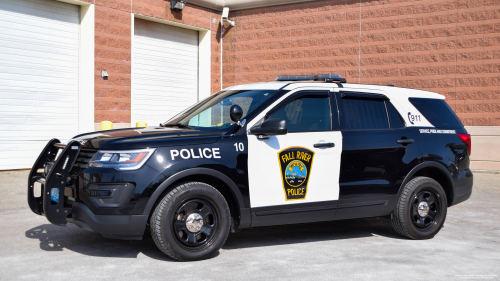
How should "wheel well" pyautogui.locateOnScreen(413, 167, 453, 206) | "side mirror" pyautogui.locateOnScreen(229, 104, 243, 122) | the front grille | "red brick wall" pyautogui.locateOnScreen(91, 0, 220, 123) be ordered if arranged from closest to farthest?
the front grille
"side mirror" pyautogui.locateOnScreen(229, 104, 243, 122)
"wheel well" pyautogui.locateOnScreen(413, 167, 453, 206)
"red brick wall" pyautogui.locateOnScreen(91, 0, 220, 123)

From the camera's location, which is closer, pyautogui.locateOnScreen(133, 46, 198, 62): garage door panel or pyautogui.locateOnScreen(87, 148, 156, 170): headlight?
pyautogui.locateOnScreen(87, 148, 156, 170): headlight

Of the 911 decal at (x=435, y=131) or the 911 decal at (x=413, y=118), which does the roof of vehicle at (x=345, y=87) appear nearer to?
the 911 decal at (x=413, y=118)

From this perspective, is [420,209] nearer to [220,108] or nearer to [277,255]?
[277,255]

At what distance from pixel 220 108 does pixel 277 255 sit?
179 centimetres

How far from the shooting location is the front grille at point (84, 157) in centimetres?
493

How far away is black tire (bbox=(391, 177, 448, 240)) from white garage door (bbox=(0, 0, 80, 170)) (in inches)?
375

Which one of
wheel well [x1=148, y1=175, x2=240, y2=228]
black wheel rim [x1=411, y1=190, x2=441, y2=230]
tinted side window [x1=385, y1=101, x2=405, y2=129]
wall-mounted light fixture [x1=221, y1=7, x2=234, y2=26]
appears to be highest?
wall-mounted light fixture [x1=221, y1=7, x2=234, y2=26]

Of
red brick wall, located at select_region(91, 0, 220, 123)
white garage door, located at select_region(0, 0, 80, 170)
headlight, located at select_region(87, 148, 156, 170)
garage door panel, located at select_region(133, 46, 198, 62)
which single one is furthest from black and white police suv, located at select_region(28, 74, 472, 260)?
garage door panel, located at select_region(133, 46, 198, 62)

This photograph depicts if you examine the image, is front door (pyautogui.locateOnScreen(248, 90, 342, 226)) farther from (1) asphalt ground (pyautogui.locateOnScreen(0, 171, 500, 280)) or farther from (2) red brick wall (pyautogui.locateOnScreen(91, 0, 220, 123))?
(2) red brick wall (pyautogui.locateOnScreen(91, 0, 220, 123))

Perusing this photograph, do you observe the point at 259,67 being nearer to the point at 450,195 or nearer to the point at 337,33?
the point at 337,33

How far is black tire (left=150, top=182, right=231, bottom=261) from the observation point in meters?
4.82

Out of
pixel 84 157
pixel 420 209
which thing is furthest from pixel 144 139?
pixel 420 209

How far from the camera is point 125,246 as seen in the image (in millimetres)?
5578

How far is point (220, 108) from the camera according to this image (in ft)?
19.6
